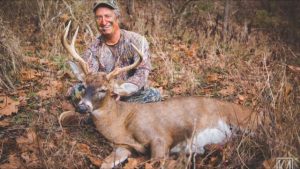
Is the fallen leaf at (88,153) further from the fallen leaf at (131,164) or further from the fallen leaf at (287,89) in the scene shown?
the fallen leaf at (287,89)

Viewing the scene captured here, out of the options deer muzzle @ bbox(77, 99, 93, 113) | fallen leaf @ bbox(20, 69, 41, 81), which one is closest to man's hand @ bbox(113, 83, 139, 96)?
deer muzzle @ bbox(77, 99, 93, 113)

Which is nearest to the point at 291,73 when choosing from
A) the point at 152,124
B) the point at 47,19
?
the point at 152,124

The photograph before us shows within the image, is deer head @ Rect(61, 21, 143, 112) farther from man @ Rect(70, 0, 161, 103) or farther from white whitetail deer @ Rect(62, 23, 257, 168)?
man @ Rect(70, 0, 161, 103)

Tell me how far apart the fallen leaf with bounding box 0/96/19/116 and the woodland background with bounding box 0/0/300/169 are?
0.02m

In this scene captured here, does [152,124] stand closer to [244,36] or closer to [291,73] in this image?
[291,73]

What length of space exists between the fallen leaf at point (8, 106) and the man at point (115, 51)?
725 mm

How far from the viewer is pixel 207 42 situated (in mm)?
8547

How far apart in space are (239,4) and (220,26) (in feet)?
9.31

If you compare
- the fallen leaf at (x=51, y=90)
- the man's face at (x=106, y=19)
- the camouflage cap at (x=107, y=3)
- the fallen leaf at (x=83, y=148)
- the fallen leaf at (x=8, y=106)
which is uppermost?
the camouflage cap at (x=107, y=3)

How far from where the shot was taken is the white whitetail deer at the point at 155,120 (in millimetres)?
4270

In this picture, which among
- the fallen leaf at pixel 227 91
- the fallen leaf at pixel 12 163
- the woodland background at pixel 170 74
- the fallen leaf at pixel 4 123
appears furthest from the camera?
the fallen leaf at pixel 227 91

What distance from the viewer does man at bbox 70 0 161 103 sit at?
5.21 metres

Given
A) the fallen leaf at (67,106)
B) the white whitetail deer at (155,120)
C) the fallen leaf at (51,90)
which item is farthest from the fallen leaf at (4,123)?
the white whitetail deer at (155,120)

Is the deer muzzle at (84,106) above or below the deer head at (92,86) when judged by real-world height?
below
